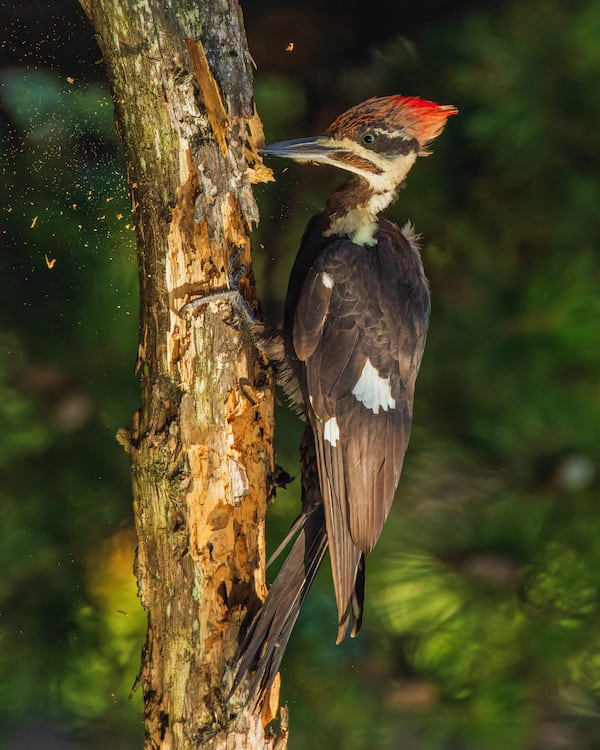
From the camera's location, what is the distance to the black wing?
3.70ft

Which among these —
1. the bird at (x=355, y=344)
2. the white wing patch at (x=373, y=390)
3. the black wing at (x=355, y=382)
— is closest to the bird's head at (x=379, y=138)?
the bird at (x=355, y=344)

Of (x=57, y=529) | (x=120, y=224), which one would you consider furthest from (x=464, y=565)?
(x=120, y=224)

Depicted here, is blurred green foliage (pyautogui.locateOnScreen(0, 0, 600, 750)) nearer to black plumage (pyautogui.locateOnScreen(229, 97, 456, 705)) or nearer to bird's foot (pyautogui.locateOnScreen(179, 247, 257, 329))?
black plumage (pyautogui.locateOnScreen(229, 97, 456, 705))

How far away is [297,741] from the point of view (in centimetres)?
138

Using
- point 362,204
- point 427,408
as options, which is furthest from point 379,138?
point 427,408

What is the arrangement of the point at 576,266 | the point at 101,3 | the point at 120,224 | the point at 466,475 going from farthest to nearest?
the point at 120,224 < the point at 466,475 < the point at 576,266 < the point at 101,3

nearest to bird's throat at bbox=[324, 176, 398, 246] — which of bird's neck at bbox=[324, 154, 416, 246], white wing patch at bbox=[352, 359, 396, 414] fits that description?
bird's neck at bbox=[324, 154, 416, 246]

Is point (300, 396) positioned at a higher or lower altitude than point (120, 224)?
lower

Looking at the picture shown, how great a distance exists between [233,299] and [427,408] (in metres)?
0.39

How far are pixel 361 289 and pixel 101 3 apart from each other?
503 mm

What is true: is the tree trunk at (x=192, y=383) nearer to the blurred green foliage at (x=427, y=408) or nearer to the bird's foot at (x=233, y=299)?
the bird's foot at (x=233, y=299)

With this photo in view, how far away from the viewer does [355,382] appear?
117 cm

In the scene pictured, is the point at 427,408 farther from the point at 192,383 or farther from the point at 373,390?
the point at 192,383

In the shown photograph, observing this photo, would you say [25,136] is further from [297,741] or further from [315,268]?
[297,741]
